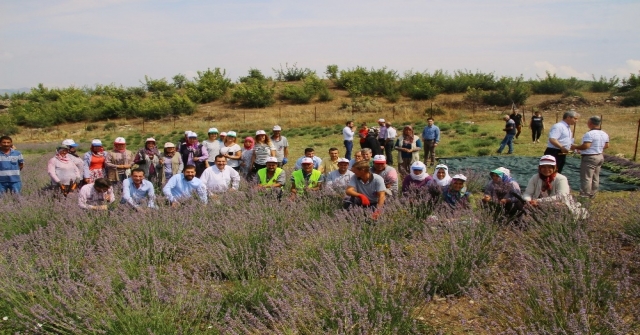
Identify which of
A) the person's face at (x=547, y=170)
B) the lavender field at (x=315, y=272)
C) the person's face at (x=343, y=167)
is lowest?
the lavender field at (x=315, y=272)

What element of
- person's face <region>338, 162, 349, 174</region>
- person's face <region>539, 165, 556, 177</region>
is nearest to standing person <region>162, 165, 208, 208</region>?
person's face <region>338, 162, 349, 174</region>

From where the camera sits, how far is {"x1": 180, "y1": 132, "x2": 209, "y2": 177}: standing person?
808cm

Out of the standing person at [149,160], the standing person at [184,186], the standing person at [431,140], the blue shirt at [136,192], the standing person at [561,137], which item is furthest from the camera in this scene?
the standing person at [431,140]

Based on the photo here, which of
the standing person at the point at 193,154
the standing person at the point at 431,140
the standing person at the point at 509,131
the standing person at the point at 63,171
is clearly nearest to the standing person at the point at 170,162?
the standing person at the point at 193,154

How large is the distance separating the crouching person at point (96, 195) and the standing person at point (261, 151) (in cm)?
240

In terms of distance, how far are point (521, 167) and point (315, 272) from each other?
8368mm

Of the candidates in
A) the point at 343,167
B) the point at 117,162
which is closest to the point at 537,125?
the point at 343,167

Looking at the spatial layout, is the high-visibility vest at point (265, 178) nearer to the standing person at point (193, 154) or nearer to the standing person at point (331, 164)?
the standing person at point (331, 164)

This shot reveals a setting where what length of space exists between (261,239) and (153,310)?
1.58 meters

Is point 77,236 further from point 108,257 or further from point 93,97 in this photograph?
point 93,97

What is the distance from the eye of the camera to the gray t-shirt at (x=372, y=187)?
18.5 ft

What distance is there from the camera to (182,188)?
6.36m

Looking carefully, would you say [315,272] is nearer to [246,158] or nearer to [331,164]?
[331,164]

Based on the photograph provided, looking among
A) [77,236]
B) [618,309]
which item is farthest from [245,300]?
[618,309]
